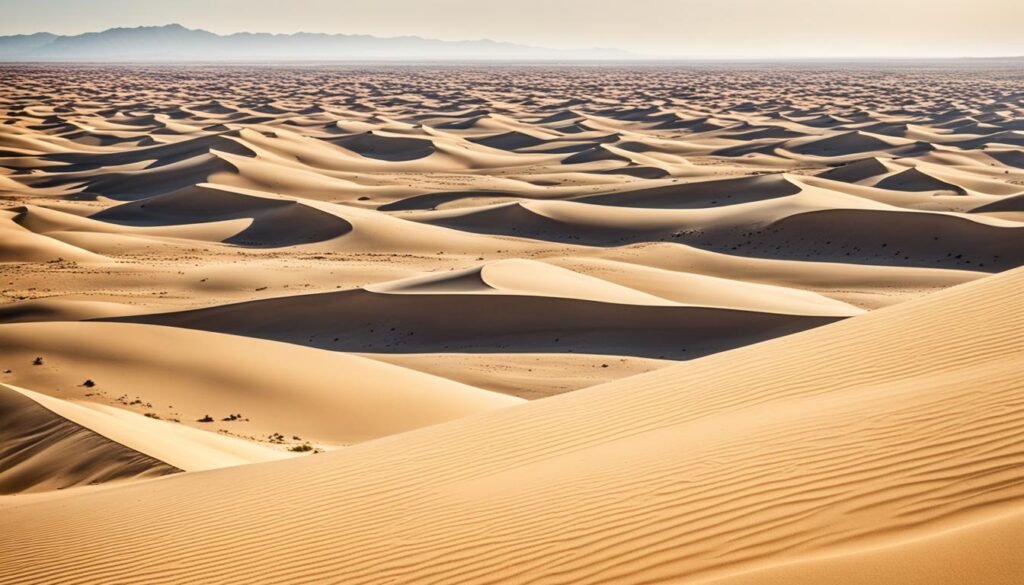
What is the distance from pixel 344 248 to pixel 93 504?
1753cm

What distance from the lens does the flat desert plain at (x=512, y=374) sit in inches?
194

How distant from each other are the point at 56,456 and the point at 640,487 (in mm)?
5965

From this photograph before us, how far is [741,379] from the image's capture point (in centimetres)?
852

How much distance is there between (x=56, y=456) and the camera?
9.30 meters

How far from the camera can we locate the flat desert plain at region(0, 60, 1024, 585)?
4.93 meters

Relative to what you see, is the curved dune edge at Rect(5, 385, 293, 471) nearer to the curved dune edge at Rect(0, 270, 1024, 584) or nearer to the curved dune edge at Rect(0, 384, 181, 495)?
the curved dune edge at Rect(0, 384, 181, 495)

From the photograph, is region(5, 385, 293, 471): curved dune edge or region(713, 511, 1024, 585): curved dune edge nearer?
region(713, 511, 1024, 585): curved dune edge

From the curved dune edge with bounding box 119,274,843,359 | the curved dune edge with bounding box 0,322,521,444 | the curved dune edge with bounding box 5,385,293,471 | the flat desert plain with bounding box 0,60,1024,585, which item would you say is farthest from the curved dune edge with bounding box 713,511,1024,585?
the curved dune edge with bounding box 119,274,843,359

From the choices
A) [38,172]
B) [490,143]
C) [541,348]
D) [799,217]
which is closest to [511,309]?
[541,348]

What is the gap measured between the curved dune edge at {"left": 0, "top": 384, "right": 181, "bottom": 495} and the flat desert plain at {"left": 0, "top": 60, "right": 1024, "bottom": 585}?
3 cm

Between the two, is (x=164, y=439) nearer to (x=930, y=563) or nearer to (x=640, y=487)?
(x=640, y=487)

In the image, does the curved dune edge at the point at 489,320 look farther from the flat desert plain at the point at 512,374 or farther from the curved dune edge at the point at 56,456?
the curved dune edge at the point at 56,456

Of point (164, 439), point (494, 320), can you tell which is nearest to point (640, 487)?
point (164, 439)

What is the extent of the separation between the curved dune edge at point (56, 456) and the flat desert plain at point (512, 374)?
34 millimetres
